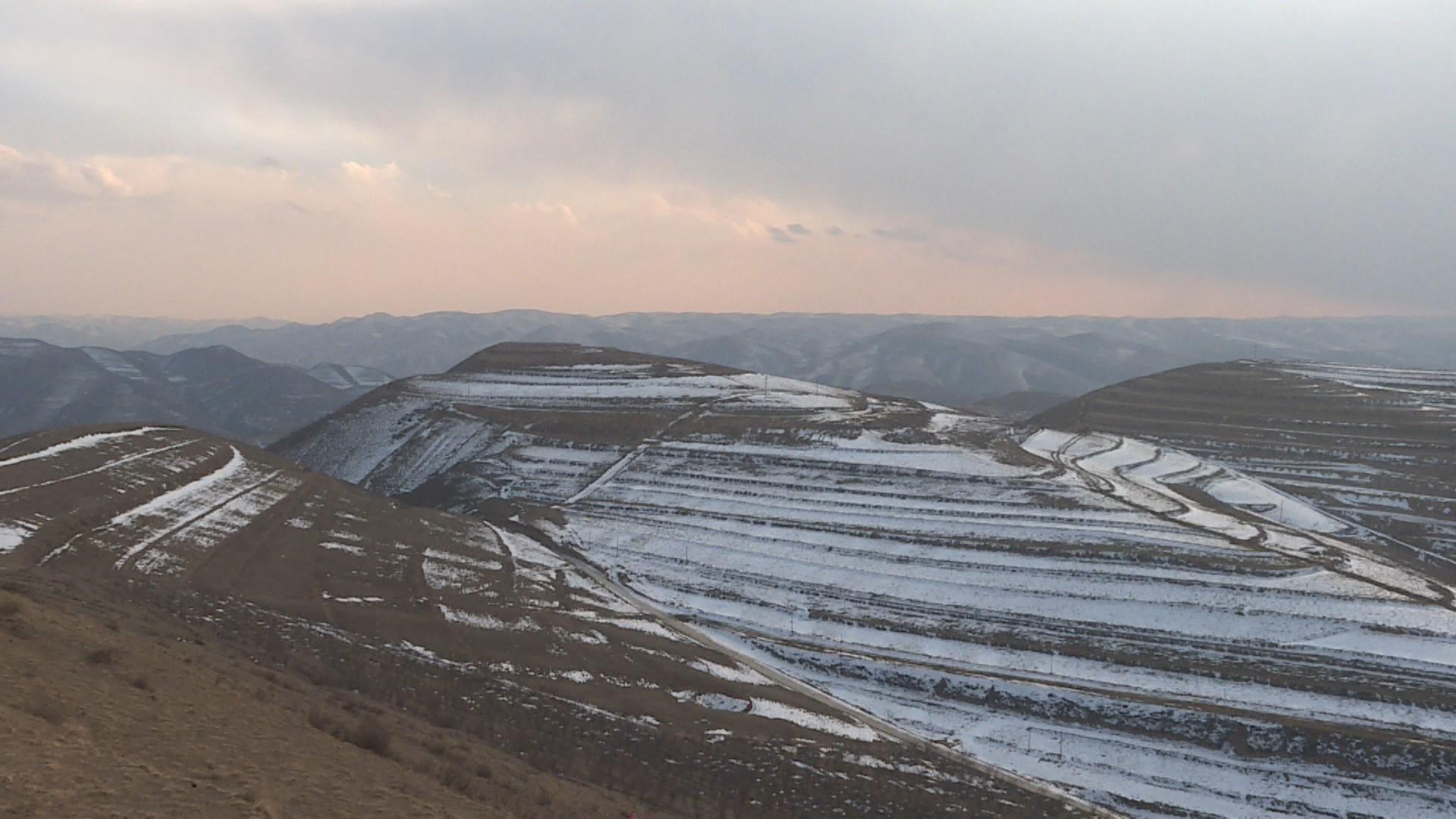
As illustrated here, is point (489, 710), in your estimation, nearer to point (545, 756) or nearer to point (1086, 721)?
point (545, 756)

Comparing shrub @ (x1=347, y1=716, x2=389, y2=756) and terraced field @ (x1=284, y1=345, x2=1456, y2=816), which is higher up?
Answer: shrub @ (x1=347, y1=716, x2=389, y2=756)

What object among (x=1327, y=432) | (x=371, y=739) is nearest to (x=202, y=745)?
(x=371, y=739)

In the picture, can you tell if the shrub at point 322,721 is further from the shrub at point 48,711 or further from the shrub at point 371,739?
the shrub at point 48,711

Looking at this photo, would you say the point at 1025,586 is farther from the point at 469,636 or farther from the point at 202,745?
the point at 202,745

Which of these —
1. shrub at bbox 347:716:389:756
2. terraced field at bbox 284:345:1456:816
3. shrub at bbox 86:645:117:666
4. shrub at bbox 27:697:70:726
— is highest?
shrub at bbox 27:697:70:726

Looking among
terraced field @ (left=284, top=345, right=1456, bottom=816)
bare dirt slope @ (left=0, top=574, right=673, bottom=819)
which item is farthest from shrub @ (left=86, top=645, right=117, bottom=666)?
terraced field @ (left=284, top=345, right=1456, bottom=816)

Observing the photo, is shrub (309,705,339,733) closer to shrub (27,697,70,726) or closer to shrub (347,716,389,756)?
shrub (347,716,389,756)
